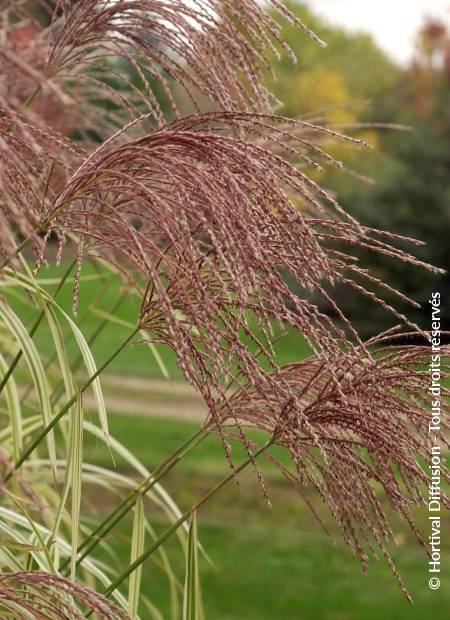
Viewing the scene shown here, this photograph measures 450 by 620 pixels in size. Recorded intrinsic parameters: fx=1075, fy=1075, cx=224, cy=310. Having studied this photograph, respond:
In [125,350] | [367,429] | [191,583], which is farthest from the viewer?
[125,350]

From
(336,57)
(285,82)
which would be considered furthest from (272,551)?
(336,57)

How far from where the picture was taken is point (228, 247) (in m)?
1.54

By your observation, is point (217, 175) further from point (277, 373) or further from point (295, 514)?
point (295, 514)

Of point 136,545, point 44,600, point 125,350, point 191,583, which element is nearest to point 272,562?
point 136,545

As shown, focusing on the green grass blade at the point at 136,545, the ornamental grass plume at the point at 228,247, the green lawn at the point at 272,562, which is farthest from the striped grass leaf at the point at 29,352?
the green lawn at the point at 272,562

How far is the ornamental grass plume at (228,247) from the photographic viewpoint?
1.59 meters

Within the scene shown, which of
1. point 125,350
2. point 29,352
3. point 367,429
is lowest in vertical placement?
point 29,352

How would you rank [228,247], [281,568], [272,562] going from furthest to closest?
[272,562]
[281,568]
[228,247]

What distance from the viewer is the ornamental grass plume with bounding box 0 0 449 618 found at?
5.23ft

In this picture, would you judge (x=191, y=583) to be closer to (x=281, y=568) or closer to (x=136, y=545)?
(x=136, y=545)

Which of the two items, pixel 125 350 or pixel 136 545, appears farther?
pixel 125 350

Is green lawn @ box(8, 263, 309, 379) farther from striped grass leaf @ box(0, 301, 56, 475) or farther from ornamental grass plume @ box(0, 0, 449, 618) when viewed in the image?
striped grass leaf @ box(0, 301, 56, 475)

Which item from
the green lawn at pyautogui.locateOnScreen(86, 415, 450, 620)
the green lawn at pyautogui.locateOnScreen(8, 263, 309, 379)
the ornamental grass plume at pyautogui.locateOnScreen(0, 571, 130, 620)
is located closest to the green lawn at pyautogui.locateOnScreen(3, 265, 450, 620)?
the green lawn at pyautogui.locateOnScreen(86, 415, 450, 620)

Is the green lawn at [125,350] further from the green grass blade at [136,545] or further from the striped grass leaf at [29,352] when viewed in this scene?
the striped grass leaf at [29,352]
